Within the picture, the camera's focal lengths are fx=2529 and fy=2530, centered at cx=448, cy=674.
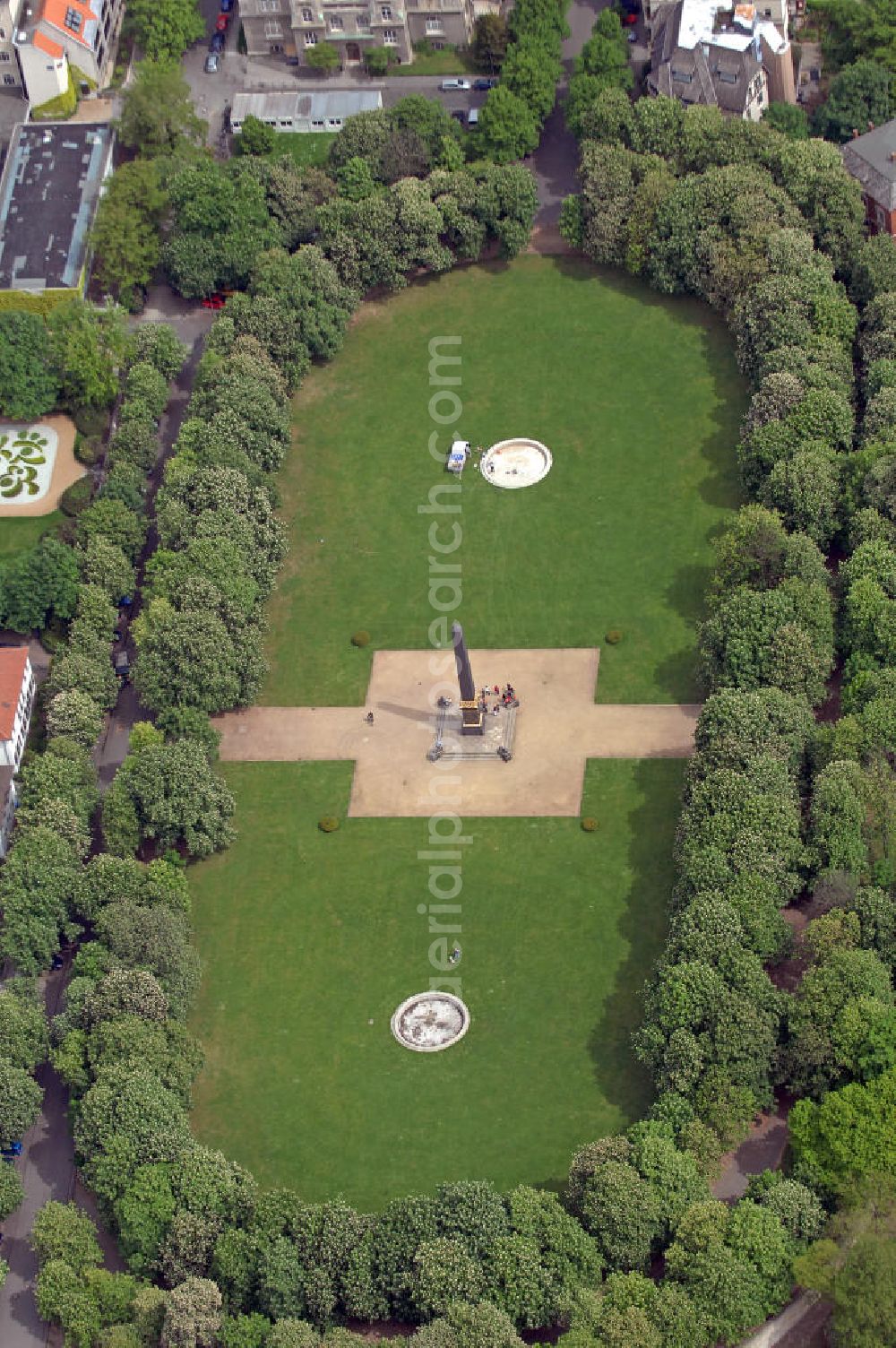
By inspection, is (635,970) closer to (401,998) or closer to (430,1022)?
(430,1022)

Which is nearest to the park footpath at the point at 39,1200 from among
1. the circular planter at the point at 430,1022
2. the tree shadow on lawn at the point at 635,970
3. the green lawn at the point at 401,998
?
the green lawn at the point at 401,998

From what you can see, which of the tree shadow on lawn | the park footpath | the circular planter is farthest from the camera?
the circular planter

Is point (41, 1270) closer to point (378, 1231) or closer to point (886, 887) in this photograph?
point (378, 1231)

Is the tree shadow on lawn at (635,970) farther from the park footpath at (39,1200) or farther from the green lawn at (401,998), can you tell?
the park footpath at (39,1200)

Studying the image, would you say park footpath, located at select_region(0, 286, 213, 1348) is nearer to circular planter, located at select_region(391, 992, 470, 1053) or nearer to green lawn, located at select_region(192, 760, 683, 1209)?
green lawn, located at select_region(192, 760, 683, 1209)

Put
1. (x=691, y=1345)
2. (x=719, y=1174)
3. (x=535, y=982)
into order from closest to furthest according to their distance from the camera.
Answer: (x=691, y=1345), (x=719, y=1174), (x=535, y=982)

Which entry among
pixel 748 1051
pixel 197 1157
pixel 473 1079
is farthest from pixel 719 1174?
pixel 197 1157

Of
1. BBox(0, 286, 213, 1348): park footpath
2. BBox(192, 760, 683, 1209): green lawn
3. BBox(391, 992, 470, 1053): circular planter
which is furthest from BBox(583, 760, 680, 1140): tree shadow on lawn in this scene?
BBox(0, 286, 213, 1348): park footpath
